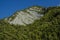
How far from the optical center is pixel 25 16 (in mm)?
104062

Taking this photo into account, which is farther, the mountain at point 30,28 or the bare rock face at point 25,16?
the bare rock face at point 25,16

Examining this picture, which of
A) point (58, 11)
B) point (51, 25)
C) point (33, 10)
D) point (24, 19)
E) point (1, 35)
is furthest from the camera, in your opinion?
point (33, 10)

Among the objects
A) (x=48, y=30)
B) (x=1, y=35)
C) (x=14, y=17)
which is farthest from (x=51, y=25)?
(x=14, y=17)

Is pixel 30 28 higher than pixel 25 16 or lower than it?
lower

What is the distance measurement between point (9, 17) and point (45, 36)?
127ft

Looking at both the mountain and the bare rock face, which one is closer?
the mountain

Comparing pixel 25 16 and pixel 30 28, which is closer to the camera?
pixel 30 28

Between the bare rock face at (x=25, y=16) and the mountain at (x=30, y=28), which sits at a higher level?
the bare rock face at (x=25, y=16)

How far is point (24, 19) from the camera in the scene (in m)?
101

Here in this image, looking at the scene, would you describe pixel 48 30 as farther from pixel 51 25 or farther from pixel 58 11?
pixel 58 11

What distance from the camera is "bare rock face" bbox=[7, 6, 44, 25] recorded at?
99.6 m

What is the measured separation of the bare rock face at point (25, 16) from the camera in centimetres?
9962

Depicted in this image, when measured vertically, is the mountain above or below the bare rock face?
below

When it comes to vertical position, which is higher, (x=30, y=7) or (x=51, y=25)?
(x=30, y=7)
